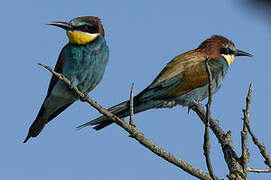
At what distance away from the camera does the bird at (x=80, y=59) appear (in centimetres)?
294

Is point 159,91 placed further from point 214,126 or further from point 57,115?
point 214,126

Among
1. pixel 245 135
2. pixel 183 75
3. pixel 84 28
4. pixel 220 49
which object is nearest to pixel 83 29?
pixel 84 28

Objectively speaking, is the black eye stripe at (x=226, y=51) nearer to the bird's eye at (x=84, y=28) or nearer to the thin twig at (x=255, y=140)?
the bird's eye at (x=84, y=28)

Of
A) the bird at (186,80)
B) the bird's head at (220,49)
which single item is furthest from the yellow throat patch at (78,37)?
the bird's head at (220,49)

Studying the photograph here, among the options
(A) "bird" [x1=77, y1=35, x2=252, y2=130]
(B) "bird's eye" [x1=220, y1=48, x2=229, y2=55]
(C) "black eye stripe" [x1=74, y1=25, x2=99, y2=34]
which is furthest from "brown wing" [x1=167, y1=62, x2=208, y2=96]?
(C) "black eye stripe" [x1=74, y1=25, x2=99, y2=34]

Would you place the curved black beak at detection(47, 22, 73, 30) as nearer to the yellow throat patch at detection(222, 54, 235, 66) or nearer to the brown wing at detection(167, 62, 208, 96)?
the brown wing at detection(167, 62, 208, 96)

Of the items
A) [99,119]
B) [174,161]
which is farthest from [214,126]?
[99,119]

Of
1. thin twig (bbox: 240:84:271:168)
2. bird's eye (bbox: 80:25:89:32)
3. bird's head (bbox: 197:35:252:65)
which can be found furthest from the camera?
bird's head (bbox: 197:35:252:65)

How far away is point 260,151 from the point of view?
1.46 m

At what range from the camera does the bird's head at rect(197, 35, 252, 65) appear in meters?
3.75

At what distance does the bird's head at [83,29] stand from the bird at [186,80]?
623 mm

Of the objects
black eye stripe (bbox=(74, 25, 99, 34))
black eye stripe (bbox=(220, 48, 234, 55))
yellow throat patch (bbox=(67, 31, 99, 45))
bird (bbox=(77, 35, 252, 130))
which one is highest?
black eye stripe (bbox=(74, 25, 99, 34))

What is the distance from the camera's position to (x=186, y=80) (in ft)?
11.4

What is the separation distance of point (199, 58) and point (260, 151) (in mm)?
2229
